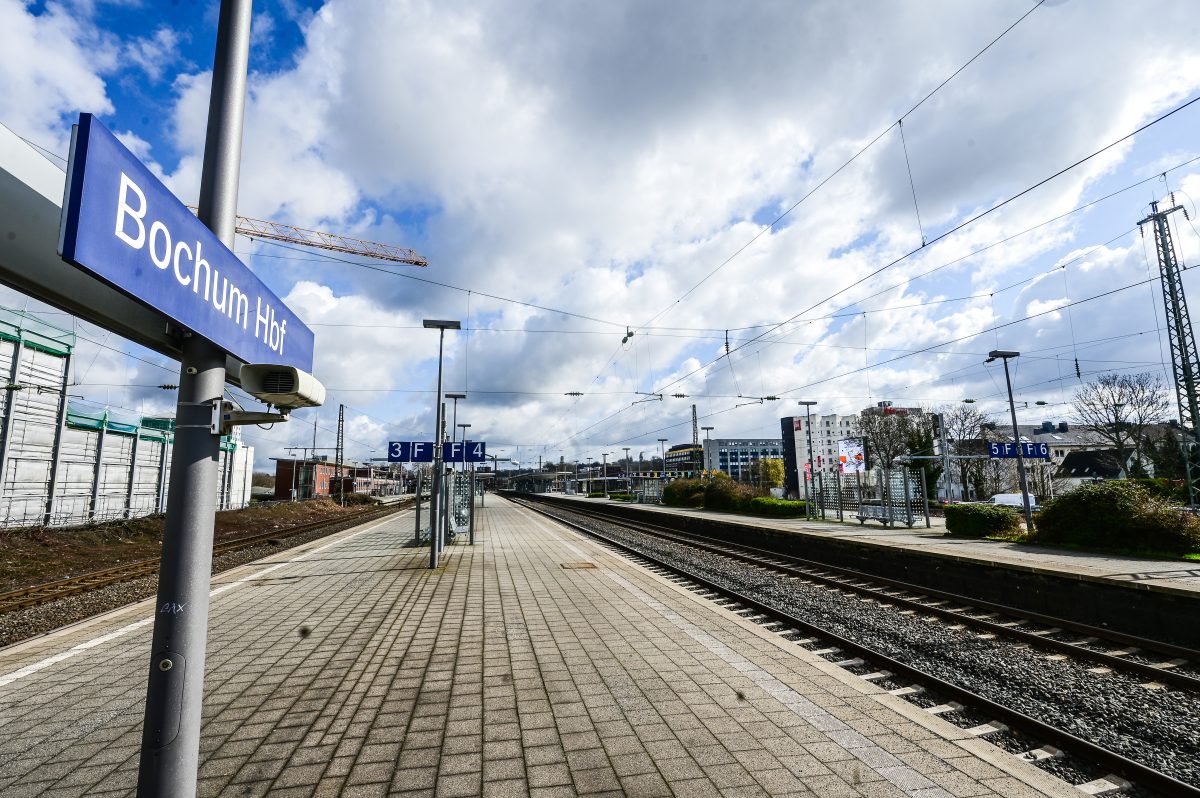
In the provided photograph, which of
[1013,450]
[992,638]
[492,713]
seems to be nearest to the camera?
[492,713]

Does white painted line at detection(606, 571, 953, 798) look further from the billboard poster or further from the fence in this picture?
the billboard poster

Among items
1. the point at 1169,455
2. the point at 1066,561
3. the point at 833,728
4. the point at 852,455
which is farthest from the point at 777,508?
the point at 1169,455

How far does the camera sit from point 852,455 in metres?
27.4

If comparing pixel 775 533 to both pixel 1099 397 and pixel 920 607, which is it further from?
pixel 1099 397

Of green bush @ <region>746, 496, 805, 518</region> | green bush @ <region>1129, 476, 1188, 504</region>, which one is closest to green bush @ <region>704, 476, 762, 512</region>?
green bush @ <region>746, 496, 805, 518</region>

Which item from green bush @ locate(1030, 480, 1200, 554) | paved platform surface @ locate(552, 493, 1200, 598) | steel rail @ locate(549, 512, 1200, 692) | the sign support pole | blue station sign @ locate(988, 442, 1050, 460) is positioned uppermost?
blue station sign @ locate(988, 442, 1050, 460)

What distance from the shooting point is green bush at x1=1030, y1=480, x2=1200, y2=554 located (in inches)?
470

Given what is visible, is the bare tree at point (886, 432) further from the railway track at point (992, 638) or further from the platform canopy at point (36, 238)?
the platform canopy at point (36, 238)

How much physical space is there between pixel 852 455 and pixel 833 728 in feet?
84.5

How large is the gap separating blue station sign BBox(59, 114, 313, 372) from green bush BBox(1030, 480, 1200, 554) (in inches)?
671

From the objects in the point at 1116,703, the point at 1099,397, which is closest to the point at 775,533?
the point at 1116,703

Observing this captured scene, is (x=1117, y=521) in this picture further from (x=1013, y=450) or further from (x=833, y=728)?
(x=833, y=728)

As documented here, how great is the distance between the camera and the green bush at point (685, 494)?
131 feet

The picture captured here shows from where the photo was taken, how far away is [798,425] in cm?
9112
